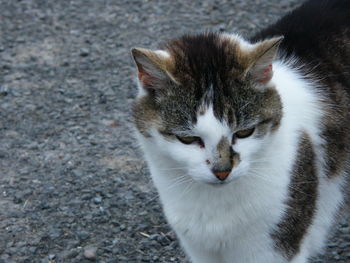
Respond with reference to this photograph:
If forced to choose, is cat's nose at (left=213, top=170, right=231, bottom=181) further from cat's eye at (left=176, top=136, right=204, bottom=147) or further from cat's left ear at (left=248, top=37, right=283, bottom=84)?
cat's left ear at (left=248, top=37, right=283, bottom=84)

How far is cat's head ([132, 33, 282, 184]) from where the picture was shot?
290 cm

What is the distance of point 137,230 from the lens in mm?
4254

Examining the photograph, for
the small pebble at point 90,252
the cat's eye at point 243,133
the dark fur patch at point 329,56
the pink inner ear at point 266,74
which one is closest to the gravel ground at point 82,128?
the small pebble at point 90,252

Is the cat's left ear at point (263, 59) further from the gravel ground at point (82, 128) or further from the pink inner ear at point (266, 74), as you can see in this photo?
the gravel ground at point (82, 128)

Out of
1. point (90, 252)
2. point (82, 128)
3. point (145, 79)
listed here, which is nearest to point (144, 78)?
point (145, 79)

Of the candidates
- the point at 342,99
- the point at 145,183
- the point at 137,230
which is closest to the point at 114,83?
the point at 145,183

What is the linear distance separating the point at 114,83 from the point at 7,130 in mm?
1123

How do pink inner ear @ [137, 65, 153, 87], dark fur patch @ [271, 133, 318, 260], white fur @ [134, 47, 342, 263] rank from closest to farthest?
1. pink inner ear @ [137, 65, 153, 87]
2. white fur @ [134, 47, 342, 263]
3. dark fur patch @ [271, 133, 318, 260]

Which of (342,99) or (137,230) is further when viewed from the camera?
(137,230)

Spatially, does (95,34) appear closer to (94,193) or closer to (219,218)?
(94,193)

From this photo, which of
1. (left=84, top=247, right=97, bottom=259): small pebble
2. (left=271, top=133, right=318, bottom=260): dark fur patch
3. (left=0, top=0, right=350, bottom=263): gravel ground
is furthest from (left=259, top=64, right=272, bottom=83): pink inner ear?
(left=84, top=247, right=97, bottom=259): small pebble

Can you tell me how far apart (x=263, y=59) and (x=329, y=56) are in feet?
2.52

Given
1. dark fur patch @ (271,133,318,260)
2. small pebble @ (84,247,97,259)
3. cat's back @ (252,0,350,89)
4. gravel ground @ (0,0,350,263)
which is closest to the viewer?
dark fur patch @ (271,133,318,260)

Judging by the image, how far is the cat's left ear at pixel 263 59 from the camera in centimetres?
296
